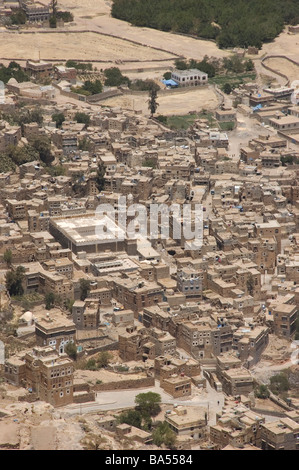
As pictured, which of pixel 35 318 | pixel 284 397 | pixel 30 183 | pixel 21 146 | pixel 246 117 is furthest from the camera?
pixel 246 117

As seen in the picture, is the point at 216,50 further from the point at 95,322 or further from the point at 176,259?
the point at 95,322

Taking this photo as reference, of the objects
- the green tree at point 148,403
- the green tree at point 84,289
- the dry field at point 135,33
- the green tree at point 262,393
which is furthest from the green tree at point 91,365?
the dry field at point 135,33

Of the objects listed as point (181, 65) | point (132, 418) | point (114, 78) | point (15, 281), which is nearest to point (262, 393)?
point (132, 418)

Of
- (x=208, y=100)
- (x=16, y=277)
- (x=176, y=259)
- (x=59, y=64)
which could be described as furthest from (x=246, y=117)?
(x=16, y=277)

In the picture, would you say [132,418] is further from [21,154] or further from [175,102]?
[175,102]

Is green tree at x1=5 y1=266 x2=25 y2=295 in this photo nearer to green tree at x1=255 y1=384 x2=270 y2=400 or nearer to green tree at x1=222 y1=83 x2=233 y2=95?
green tree at x1=255 y1=384 x2=270 y2=400
